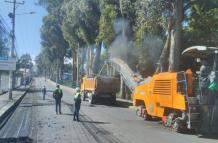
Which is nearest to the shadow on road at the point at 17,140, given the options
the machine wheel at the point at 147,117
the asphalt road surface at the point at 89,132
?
the asphalt road surface at the point at 89,132

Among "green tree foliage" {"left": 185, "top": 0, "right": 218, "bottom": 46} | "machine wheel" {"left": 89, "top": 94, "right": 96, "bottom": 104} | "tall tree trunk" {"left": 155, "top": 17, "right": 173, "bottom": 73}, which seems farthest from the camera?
"machine wheel" {"left": 89, "top": 94, "right": 96, "bottom": 104}

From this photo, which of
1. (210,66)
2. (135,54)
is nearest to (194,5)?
(135,54)

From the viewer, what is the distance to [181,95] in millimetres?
20172

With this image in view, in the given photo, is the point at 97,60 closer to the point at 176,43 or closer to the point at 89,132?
the point at 176,43

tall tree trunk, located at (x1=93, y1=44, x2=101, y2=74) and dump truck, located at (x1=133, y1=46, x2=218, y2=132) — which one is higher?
tall tree trunk, located at (x1=93, y1=44, x2=101, y2=74)

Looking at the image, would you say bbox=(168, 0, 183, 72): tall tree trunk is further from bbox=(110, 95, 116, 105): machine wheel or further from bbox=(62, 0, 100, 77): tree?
bbox=(62, 0, 100, 77): tree

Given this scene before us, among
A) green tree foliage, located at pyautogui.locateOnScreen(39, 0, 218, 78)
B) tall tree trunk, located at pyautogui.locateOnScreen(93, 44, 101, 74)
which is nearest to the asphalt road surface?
green tree foliage, located at pyautogui.locateOnScreen(39, 0, 218, 78)

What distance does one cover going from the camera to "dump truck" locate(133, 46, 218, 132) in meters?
19.6

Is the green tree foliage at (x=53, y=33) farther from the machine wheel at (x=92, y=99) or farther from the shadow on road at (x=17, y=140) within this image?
the shadow on road at (x=17, y=140)

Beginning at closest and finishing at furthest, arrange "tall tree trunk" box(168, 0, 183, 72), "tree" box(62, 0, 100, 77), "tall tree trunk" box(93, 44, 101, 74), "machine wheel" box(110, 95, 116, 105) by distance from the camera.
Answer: "tall tree trunk" box(168, 0, 183, 72) < "machine wheel" box(110, 95, 116, 105) < "tree" box(62, 0, 100, 77) < "tall tree trunk" box(93, 44, 101, 74)

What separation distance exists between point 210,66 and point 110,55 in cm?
2990

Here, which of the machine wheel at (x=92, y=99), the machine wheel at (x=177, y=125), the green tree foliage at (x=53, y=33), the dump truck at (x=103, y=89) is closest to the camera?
the machine wheel at (x=177, y=125)

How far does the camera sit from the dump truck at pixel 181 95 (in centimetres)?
1964

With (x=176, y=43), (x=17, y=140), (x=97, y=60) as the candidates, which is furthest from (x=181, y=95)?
(x=97, y=60)
